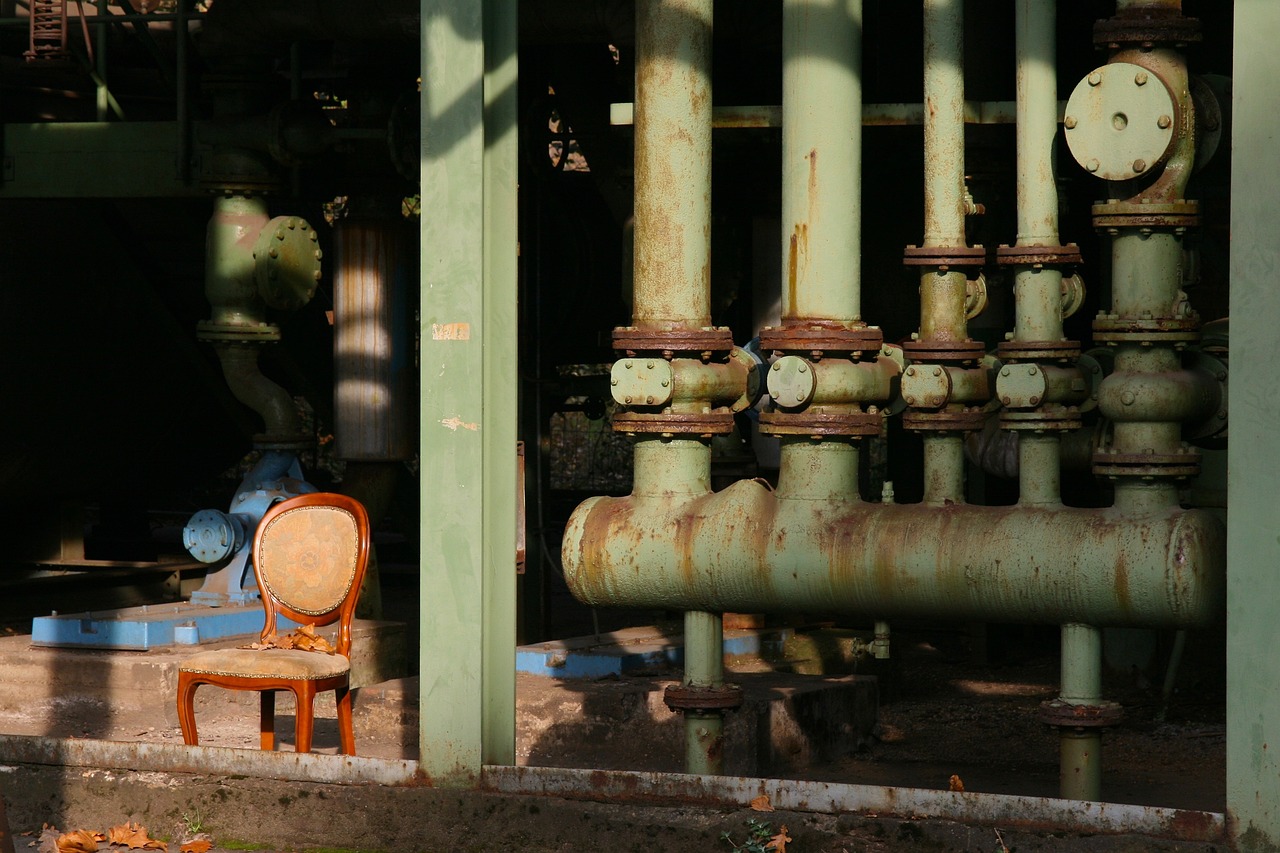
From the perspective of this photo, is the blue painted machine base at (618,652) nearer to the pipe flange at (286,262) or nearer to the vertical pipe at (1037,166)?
the pipe flange at (286,262)

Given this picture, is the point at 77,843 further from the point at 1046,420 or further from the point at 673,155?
the point at 1046,420

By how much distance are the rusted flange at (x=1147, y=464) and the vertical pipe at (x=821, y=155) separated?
0.86 meters

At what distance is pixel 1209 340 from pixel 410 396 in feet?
15.2

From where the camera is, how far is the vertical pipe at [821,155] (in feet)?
16.5

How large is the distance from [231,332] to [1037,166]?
17.6 feet

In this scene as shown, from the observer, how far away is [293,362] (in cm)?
1189

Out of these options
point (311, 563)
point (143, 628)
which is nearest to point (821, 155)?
point (311, 563)

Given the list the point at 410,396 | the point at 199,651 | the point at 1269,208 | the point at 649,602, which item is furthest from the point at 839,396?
the point at 410,396

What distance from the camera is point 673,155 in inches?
200

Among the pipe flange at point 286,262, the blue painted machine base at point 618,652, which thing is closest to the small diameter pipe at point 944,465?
the blue painted machine base at point 618,652

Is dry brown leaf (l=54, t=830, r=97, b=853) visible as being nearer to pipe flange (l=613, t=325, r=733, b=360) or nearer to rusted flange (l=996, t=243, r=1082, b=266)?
pipe flange (l=613, t=325, r=733, b=360)

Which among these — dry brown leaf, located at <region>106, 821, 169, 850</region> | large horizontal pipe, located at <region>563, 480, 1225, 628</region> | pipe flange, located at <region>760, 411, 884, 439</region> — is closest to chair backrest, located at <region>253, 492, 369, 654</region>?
dry brown leaf, located at <region>106, 821, 169, 850</region>

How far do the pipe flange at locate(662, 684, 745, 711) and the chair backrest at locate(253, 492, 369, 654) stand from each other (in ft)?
5.20

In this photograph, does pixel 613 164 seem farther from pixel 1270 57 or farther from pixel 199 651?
pixel 1270 57
